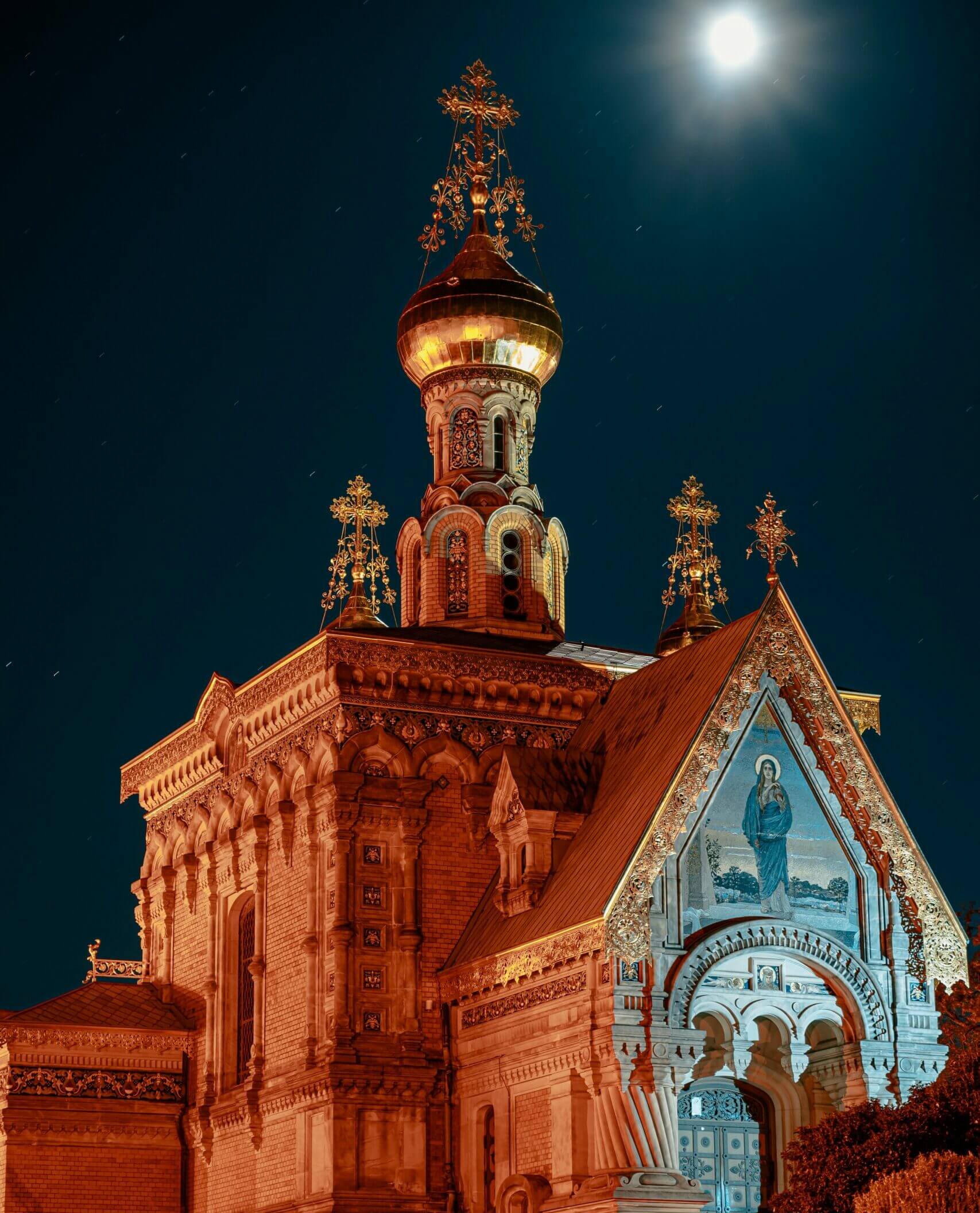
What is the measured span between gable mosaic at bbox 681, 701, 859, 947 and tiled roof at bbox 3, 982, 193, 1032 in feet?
30.9

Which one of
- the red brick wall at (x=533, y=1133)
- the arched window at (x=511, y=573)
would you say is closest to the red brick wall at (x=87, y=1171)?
the red brick wall at (x=533, y=1133)

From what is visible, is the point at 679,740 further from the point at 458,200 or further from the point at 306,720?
the point at 458,200

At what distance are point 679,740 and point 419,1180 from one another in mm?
6215

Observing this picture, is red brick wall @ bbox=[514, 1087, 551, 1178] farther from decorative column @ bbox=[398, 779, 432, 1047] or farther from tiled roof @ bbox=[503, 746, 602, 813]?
tiled roof @ bbox=[503, 746, 602, 813]

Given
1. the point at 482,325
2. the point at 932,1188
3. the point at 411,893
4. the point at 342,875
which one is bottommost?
the point at 932,1188

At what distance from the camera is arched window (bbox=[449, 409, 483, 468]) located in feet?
113

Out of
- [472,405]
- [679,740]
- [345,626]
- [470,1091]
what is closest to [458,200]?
[472,405]

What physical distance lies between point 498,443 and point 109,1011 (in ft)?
33.1

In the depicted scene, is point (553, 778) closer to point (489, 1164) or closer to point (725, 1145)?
point (489, 1164)

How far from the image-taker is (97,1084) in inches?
1247

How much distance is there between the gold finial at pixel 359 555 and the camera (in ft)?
113

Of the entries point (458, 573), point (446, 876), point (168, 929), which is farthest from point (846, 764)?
point (168, 929)

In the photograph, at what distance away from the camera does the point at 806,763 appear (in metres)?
27.5

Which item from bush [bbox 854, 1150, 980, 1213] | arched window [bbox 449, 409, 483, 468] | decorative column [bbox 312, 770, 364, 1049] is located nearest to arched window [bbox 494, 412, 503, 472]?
arched window [bbox 449, 409, 483, 468]
